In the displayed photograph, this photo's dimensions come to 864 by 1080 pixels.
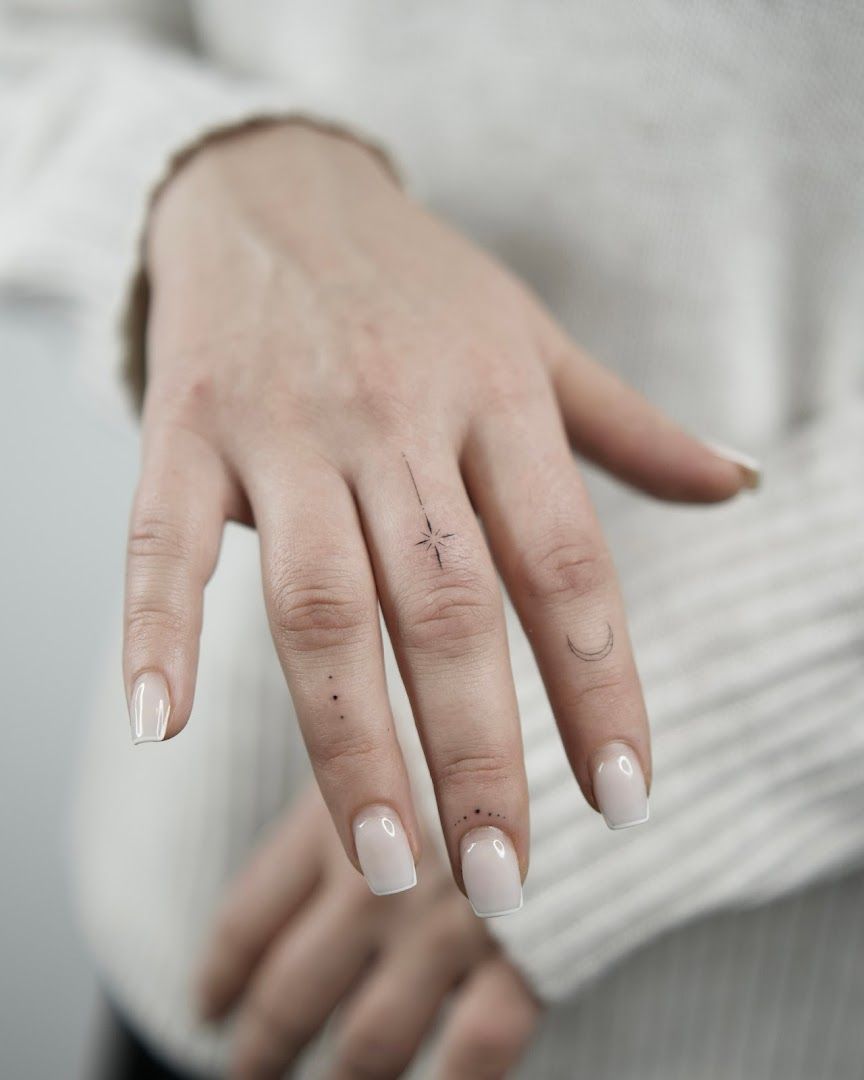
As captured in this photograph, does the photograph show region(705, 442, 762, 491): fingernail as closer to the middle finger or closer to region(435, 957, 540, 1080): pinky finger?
the middle finger

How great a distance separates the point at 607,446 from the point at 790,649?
0.17 metres

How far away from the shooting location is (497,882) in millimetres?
321

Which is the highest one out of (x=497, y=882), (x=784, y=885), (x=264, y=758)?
(x=497, y=882)

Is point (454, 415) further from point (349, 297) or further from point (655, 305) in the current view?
Result: point (655, 305)

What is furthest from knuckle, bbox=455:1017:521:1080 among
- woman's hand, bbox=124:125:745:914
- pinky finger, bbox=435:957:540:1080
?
woman's hand, bbox=124:125:745:914

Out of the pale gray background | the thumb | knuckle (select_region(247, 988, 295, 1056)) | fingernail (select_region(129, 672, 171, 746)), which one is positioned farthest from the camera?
the pale gray background

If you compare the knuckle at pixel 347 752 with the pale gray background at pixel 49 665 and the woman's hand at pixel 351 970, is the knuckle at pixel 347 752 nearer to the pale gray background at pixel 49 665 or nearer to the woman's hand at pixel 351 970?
the woman's hand at pixel 351 970

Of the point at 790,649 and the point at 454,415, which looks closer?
the point at 454,415

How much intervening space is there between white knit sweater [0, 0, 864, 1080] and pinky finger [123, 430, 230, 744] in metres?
0.05

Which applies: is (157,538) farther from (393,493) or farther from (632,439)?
(632,439)

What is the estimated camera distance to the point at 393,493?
35cm

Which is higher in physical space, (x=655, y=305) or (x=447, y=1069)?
(x=655, y=305)

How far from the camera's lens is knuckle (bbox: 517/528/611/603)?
13.8 inches

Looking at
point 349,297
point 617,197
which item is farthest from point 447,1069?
point 617,197
